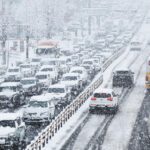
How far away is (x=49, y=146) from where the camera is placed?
29.6 metres

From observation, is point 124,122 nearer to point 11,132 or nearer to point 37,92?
point 11,132

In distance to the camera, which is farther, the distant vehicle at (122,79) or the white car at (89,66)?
the white car at (89,66)

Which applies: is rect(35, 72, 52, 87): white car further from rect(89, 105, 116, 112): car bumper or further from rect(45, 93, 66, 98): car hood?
rect(89, 105, 116, 112): car bumper

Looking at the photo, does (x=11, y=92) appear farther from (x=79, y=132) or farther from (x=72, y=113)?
(x=79, y=132)

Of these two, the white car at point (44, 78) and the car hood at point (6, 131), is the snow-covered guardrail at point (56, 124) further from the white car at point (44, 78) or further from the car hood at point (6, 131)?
the white car at point (44, 78)

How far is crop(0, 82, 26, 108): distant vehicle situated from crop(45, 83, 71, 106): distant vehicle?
2.47 metres

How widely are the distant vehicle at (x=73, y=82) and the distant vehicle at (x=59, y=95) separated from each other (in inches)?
201

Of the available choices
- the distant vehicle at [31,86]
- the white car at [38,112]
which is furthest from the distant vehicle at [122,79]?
the white car at [38,112]

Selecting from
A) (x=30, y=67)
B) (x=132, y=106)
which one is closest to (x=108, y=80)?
(x=30, y=67)

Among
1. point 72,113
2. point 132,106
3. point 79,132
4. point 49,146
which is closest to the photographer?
point 49,146

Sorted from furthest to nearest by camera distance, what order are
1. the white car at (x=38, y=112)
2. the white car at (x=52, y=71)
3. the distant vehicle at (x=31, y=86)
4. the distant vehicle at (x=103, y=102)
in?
the white car at (x=52, y=71), the distant vehicle at (x=31, y=86), the distant vehicle at (x=103, y=102), the white car at (x=38, y=112)

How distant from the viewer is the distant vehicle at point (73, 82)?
1922 inches

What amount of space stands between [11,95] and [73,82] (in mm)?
9034

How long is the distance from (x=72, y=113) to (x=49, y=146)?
31.9 ft
